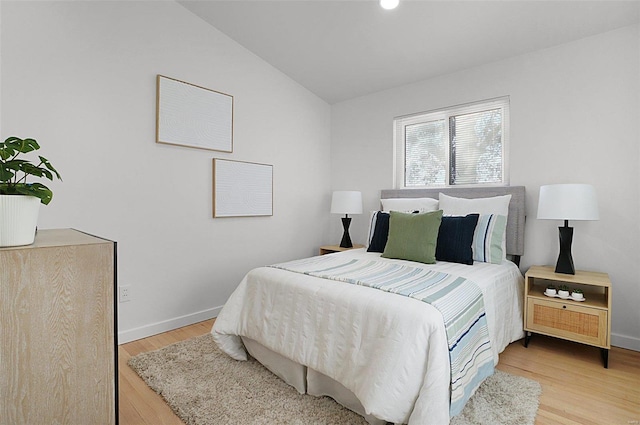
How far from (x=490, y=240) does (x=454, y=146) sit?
120 centimetres

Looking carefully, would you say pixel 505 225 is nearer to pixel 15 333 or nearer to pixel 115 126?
pixel 15 333

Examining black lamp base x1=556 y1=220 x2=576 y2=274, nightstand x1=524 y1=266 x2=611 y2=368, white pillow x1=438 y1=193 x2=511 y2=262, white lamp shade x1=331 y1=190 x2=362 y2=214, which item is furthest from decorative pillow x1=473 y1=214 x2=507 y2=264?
white lamp shade x1=331 y1=190 x2=362 y2=214

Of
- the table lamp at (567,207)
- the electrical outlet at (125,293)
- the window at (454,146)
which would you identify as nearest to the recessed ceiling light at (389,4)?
the window at (454,146)

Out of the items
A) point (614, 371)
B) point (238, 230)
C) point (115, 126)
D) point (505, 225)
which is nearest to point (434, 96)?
point (505, 225)

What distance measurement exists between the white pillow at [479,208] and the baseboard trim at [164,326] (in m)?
2.44

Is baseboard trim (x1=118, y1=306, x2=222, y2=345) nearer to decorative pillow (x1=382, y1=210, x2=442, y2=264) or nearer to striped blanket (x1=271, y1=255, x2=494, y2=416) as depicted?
striped blanket (x1=271, y1=255, x2=494, y2=416)

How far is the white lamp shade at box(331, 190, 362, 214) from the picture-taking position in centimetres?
380

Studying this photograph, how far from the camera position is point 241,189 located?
339 cm

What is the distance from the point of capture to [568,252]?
248 centimetres

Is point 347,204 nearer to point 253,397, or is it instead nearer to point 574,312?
point 574,312

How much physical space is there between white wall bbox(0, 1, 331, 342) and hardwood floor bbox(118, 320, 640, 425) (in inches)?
24.2

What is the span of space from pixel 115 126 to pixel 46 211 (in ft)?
2.57

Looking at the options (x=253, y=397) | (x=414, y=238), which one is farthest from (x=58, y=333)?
(x=414, y=238)

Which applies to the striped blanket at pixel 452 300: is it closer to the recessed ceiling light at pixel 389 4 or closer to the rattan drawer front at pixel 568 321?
the rattan drawer front at pixel 568 321
